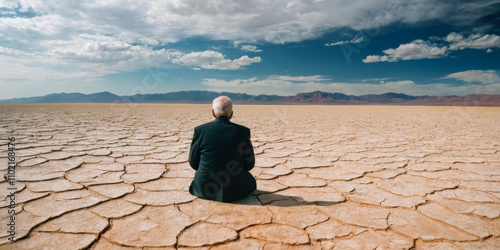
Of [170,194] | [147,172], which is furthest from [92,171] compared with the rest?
[170,194]

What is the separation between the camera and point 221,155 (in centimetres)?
169

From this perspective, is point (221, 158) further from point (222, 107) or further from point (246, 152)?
point (222, 107)

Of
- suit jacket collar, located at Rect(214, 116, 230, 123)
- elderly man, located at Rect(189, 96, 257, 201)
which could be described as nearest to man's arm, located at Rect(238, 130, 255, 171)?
elderly man, located at Rect(189, 96, 257, 201)

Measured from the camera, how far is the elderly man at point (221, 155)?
1668 mm

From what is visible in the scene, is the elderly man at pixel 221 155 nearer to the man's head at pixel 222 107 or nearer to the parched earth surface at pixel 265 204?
the man's head at pixel 222 107

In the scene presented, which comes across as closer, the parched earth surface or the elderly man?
the parched earth surface

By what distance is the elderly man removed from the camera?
1.67 metres

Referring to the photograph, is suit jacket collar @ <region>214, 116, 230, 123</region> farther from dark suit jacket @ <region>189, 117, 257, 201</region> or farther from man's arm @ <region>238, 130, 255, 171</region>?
man's arm @ <region>238, 130, 255, 171</region>

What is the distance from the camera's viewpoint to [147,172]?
2.44 m

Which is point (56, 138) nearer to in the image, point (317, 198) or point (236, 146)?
point (236, 146)

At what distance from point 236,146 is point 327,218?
0.71 m

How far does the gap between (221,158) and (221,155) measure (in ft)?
0.06

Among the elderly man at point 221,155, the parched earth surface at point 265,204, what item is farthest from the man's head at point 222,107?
the parched earth surface at point 265,204

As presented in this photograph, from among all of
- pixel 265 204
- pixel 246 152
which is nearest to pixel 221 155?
pixel 246 152
